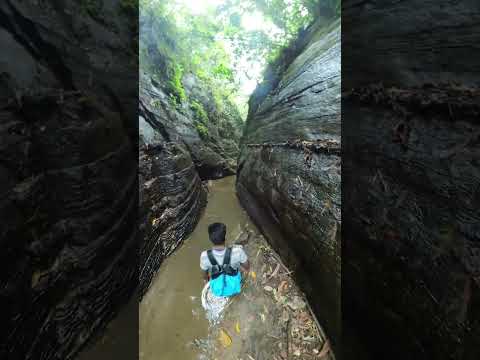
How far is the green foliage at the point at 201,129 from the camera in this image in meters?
7.72

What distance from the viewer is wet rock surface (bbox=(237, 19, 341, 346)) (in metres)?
2.22

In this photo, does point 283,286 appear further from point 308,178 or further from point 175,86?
point 175,86

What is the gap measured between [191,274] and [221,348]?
1144 mm

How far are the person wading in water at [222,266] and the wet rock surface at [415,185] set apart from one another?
1.38 metres

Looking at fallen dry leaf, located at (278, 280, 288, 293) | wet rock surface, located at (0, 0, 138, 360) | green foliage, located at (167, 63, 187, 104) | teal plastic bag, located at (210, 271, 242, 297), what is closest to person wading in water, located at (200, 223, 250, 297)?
teal plastic bag, located at (210, 271, 242, 297)

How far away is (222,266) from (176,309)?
79cm

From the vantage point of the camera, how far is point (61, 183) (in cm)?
200

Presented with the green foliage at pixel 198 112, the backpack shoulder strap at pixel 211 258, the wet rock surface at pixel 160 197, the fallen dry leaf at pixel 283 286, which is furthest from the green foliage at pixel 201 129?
the fallen dry leaf at pixel 283 286

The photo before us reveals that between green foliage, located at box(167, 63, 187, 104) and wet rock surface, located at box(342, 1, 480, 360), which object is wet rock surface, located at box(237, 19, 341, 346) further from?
green foliage, located at box(167, 63, 187, 104)

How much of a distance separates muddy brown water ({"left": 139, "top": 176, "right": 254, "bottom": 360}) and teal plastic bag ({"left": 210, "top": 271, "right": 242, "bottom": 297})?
12.1 inches

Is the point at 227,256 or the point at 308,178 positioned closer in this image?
the point at 308,178

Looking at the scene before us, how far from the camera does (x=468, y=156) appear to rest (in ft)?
3.62

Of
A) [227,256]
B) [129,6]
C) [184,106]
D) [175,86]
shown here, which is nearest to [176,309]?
[227,256]

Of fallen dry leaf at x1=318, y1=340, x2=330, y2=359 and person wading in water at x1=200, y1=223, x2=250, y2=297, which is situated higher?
person wading in water at x1=200, y1=223, x2=250, y2=297
